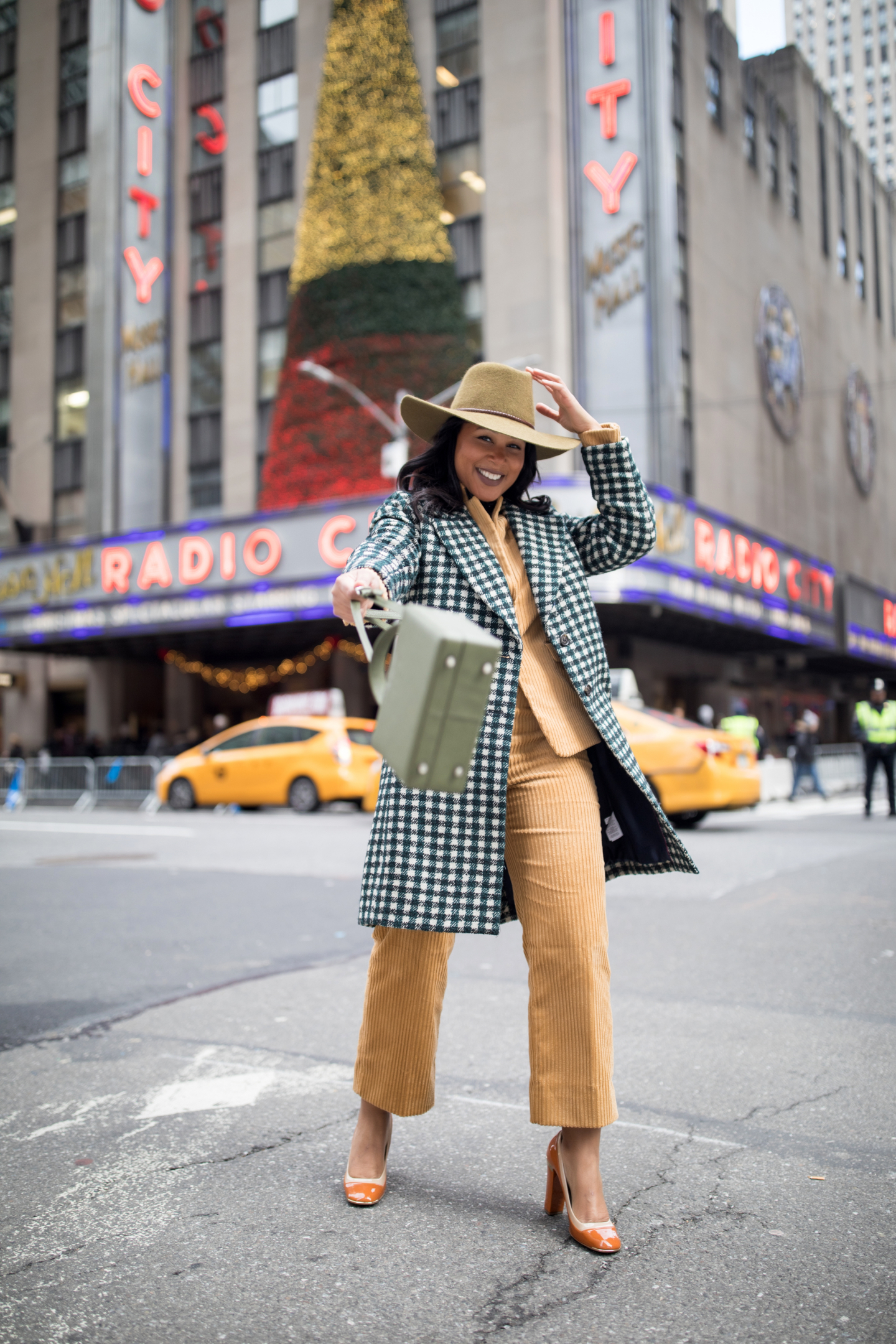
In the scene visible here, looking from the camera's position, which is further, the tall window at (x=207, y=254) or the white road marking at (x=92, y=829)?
the tall window at (x=207, y=254)

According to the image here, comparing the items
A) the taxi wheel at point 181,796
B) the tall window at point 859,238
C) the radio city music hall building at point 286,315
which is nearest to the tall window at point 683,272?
the radio city music hall building at point 286,315

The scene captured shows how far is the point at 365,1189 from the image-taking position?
2398mm

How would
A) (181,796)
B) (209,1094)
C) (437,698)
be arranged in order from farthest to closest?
(181,796), (209,1094), (437,698)

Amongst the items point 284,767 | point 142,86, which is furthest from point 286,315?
point 284,767

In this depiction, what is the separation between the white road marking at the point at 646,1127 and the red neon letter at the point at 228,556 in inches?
890

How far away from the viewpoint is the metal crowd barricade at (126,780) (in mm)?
19906

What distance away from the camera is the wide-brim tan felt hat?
2.53 m

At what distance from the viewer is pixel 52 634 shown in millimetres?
27734

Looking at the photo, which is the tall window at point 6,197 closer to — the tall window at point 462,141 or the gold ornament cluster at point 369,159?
the gold ornament cluster at point 369,159

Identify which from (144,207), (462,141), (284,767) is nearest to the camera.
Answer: (284,767)

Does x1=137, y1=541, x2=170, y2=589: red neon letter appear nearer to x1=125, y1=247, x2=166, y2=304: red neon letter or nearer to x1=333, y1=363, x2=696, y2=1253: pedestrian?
x1=125, y1=247, x2=166, y2=304: red neon letter

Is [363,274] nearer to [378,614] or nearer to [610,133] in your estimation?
[610,133]

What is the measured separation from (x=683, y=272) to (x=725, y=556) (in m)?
8.84

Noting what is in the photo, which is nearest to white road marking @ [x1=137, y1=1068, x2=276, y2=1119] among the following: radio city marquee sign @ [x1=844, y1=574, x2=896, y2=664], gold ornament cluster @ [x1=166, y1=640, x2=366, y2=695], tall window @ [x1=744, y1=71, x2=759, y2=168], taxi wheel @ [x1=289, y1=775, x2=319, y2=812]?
taxi wheel @ [x1=289, y1=775, x2=319, y2=812]
